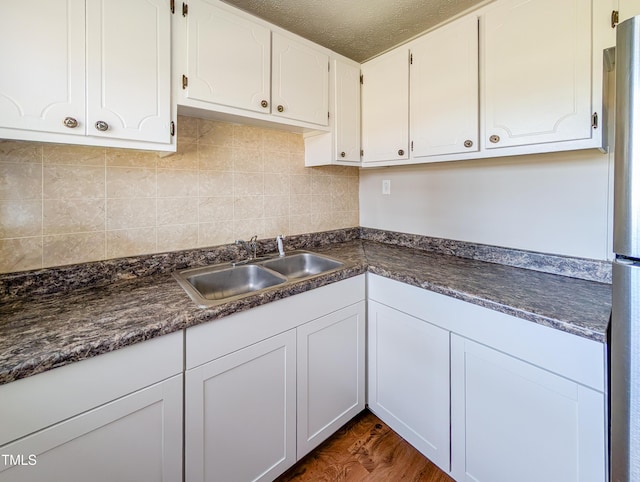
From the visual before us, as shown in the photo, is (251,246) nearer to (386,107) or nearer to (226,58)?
(226,58)

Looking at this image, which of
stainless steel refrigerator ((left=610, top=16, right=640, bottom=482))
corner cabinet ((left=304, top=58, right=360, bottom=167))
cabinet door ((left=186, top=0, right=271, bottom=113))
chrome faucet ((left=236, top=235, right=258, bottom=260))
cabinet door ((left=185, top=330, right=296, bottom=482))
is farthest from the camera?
corner cabinet ((left=304, top=58, right=360, bottom=167))

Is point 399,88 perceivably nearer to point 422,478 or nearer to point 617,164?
point 617,164

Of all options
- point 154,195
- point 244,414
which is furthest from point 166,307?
point 154,195

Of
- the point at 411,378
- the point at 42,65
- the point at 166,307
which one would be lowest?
the point at 411,378

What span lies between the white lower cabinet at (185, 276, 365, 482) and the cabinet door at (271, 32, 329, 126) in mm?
972

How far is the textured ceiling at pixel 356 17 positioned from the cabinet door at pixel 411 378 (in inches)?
59.4

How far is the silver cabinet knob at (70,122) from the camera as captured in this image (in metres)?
0.93

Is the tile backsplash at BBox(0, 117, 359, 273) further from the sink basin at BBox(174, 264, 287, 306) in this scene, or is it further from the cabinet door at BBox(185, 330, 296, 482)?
the cabinet door at BBox(185, 330, 296, 482)

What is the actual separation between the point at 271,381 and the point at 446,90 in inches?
64.2

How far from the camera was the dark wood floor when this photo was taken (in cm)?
130

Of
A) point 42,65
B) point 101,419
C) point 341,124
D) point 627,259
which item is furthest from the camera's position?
point 341,124

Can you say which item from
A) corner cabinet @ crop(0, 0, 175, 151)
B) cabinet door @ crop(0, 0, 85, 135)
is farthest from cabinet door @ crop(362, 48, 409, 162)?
cabinet door @ crop(0, 0, 85, 135)

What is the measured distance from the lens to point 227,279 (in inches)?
58.6

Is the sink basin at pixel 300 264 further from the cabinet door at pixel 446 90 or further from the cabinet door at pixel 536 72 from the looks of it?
the cabinet door at pixel 536 72
